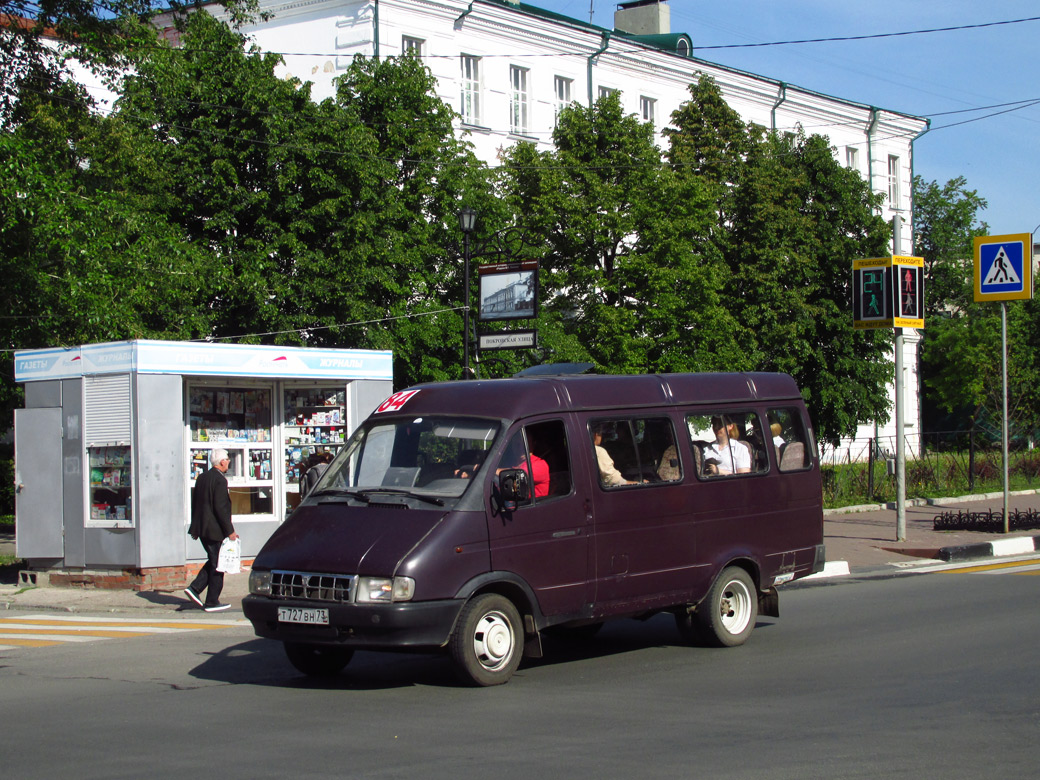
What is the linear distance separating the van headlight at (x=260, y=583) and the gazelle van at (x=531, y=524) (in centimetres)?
1

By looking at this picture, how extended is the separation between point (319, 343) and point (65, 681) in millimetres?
17694

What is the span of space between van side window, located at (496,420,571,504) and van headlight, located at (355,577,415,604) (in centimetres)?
125

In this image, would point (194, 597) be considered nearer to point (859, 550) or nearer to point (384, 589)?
point (384, 589)

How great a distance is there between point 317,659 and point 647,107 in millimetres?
38289

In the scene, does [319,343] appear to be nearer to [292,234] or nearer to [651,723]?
[292,234]

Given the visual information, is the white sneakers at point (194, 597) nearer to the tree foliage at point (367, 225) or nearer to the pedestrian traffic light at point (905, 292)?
the tree foliage at point (367, 225)

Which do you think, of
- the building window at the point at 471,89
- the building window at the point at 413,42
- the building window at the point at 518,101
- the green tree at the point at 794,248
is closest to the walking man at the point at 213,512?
the green tree at the point at 794,248

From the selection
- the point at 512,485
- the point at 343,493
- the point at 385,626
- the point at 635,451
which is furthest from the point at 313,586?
the point at 635,451

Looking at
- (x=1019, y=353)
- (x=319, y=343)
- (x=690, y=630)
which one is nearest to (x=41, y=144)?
(x=319, y=343)

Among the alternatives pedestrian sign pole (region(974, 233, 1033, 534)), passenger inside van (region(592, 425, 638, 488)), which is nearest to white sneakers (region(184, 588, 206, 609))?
passenger inside van (region(592, 425, 638, 488))

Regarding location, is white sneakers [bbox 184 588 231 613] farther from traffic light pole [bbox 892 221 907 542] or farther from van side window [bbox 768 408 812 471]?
traffic light pole [bbox 892 221 907 542]

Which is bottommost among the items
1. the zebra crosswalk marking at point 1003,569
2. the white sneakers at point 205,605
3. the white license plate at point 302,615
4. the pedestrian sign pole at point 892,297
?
the zebra crosswalk marking at point 1003,569

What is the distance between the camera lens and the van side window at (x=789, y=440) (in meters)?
11.3

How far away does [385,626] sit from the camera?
8.21 meters
